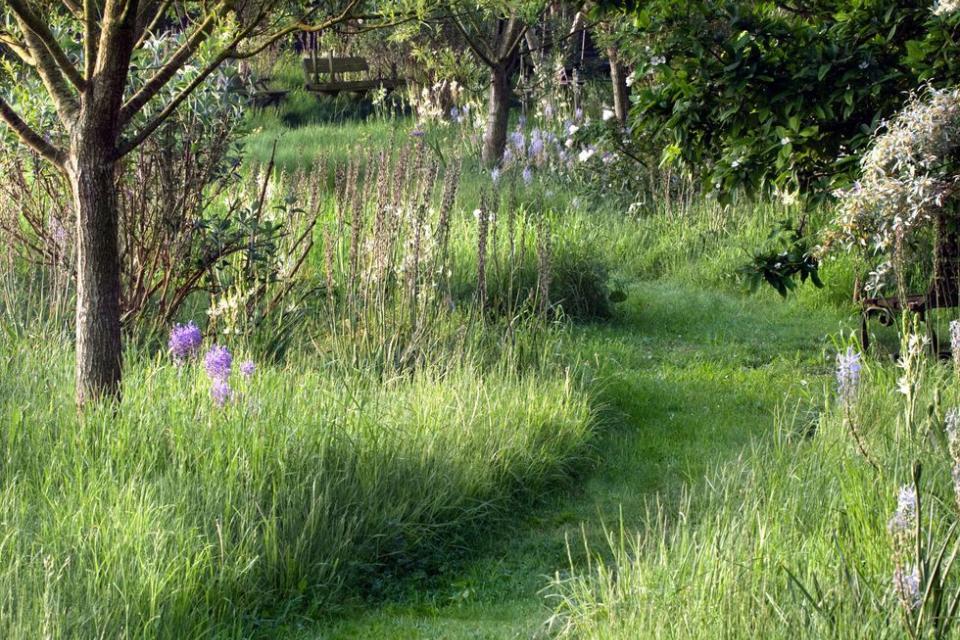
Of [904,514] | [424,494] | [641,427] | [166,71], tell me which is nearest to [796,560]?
[904,514]

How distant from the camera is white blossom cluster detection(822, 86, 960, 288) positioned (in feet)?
16.7

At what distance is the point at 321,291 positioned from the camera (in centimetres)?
705

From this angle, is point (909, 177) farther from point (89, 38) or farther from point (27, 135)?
point (27, 135)

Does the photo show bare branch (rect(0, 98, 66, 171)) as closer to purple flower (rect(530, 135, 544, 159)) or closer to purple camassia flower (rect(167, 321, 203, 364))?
purple camassia flower (rect(167, 321, 203, 364))

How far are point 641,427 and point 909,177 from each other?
1876 millimetres

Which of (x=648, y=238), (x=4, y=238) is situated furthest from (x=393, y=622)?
(x=648, y=238)

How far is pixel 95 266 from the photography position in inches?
176

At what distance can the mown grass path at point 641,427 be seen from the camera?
13.0 ft

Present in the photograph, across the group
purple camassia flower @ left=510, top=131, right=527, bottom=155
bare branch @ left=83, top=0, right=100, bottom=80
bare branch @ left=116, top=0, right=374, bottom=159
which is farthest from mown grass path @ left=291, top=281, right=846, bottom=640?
purple camassia flower @ left=510, top=131, right=527, bottom=155

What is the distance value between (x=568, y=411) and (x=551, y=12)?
12528 mm

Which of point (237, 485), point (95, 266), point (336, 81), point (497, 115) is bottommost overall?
point (237, 485)

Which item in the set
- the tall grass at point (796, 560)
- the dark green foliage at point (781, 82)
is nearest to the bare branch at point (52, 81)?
the tall grass at point (796, 560)

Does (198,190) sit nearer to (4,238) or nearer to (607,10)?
(4,238)

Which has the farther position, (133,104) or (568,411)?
(568,411)
